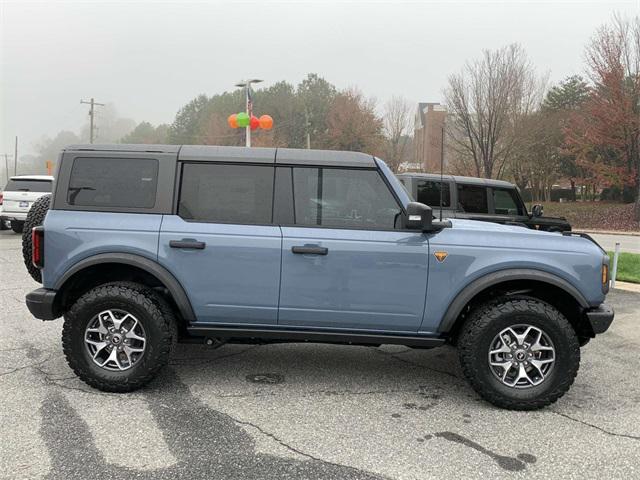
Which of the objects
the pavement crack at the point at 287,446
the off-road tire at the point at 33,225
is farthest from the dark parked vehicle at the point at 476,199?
the pavement crack at the point at 287,446

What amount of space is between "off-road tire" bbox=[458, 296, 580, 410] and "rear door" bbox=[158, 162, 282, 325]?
1503 mm

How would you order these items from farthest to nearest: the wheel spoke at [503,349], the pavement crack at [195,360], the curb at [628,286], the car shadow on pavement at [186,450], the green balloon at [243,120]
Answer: the green balloon at [243,120] < the curb at [628,286] < the pavement crack at [195,360] < the wheel spoke at [503,349] < the car shadow on pavement at [186,450]

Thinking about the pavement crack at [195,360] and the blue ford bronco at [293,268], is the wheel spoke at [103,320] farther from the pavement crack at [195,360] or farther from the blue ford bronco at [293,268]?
the pavement crack at [195,360]

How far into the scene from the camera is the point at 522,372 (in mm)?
3852

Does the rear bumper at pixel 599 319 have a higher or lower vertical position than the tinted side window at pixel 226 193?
lower

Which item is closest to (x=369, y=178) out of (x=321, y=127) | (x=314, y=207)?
(x=314, y=207)

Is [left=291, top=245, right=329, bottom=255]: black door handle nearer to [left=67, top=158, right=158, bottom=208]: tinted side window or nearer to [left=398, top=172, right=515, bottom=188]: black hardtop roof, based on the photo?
[left=67, top=158, right=158, bottom=208]: tinted side window

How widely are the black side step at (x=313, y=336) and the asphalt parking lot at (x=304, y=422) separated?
1.43 feet

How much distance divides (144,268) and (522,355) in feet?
9.28

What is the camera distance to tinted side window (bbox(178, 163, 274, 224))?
3982 millimetres

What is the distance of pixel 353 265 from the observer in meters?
3.85

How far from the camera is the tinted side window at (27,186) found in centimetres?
1488

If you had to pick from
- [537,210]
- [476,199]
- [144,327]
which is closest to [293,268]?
[144,327]

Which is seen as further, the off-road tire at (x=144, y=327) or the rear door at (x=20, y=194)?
the rear door at (x=20, y=194)
